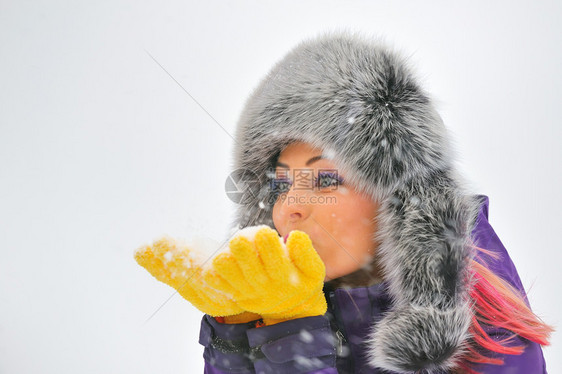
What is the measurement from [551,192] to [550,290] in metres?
0.45

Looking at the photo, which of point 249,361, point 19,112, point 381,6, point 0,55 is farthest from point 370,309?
point 0,55

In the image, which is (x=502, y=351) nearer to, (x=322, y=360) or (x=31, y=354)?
(x=322, y=360)

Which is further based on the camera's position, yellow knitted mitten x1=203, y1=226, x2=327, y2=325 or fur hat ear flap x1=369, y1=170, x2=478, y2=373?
fur hat ear flap x1=369, y1=170, x2=478, y2=373

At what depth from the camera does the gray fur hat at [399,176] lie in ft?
2.70

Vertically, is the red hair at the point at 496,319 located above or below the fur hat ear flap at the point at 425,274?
below

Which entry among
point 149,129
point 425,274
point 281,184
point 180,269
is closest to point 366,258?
point 425,274

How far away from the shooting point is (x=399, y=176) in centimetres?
89

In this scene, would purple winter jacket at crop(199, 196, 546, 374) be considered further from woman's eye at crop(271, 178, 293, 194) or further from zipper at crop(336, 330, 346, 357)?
woman's eye at crop(271, 178, 293, 194)

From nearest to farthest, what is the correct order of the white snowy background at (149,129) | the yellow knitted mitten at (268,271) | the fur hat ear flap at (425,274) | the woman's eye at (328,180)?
the yellow knitted mitten at (268,271), the fur hat ear flap at (425,274), the woman's eye at (328,180), the white snowy background at (149,129)

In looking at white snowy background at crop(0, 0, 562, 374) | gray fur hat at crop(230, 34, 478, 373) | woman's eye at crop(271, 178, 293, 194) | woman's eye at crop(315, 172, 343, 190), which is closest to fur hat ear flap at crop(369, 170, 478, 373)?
gray fur hat at crop(230, 34, 478, 373)

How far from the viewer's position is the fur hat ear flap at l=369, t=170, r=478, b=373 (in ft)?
2.65

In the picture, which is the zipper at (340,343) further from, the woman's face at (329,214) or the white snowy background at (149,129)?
the white snowy background at (149,129)

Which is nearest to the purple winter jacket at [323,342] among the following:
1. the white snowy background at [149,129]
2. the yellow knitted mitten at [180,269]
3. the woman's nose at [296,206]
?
the yellow knitted mitten at [180,269]

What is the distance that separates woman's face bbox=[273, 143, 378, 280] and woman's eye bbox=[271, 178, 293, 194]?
0.05 metres
